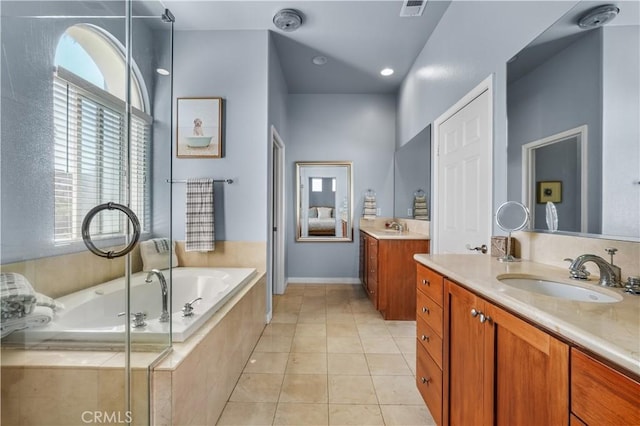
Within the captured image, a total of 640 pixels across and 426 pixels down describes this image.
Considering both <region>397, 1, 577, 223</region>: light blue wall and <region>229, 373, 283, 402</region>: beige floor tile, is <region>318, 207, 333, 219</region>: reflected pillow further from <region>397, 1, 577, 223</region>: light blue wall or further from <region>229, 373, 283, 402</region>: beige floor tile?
<region>229, 373, 283, 402</region>: beige floor tile

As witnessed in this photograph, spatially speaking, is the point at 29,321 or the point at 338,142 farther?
the point at 338,142

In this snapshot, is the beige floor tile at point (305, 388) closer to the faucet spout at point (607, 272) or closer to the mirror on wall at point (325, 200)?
the faucet spout at point (607, 272)

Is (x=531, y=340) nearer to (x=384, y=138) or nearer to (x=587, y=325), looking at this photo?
(x=587, y=325)

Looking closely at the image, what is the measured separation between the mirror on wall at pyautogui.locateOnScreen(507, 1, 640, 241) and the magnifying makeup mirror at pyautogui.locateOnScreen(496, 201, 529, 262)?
1.5 inches

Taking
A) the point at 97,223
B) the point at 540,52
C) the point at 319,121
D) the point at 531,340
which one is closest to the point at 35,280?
the point at 97,223

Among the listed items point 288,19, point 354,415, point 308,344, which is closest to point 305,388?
point 354,415

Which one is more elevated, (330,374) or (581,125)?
(581,125)

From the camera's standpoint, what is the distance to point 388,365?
1.95 meters

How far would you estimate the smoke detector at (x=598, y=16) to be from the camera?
3.21 ft

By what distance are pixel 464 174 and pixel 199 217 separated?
2334 mm

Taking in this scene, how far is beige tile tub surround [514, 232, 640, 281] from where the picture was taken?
0.91 m

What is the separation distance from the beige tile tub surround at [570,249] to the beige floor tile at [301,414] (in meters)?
1.37

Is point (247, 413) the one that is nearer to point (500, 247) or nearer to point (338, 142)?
point (500, 247)

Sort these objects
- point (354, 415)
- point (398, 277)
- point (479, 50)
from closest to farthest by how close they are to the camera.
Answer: point (354, 415)
point (479, 50)
point (398, 277)
